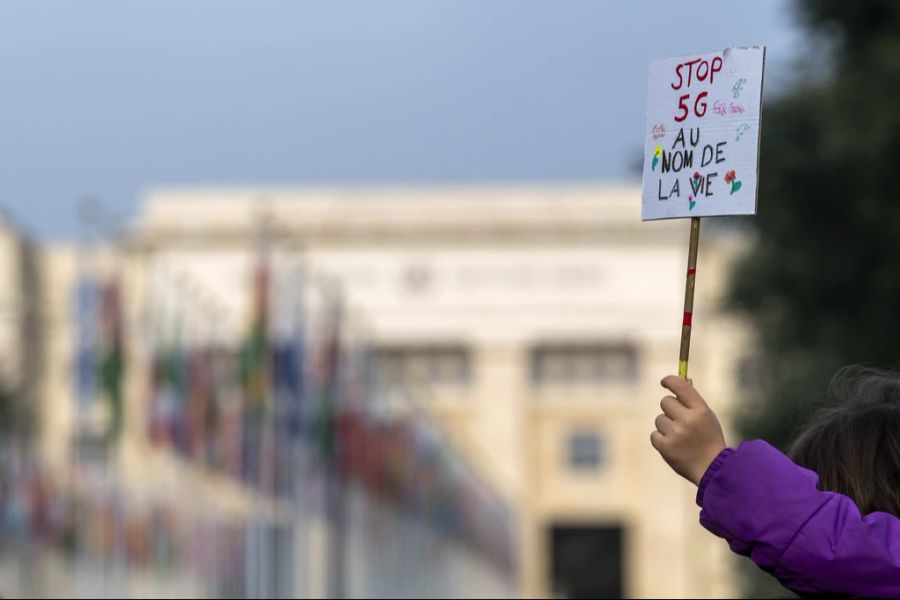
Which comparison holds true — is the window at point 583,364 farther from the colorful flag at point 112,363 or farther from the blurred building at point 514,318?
the colorful flag at point 112,363

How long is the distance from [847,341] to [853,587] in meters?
18.2

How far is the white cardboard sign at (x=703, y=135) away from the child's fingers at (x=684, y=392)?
1.06 feet

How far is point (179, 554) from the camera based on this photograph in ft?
122

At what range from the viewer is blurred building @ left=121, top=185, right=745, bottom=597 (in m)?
69.2

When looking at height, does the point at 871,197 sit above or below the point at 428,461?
above

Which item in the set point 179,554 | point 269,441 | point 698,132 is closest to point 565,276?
point 179,554

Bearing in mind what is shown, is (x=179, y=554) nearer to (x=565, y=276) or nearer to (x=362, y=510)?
(x=362, y=510)

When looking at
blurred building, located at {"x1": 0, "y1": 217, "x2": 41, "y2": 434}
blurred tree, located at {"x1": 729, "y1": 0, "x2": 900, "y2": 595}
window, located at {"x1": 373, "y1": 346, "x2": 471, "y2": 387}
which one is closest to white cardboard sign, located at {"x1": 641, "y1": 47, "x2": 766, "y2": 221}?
blurred tree, located at {"x1": 729, "y1": 0, "x2": 900, "y2": 595}

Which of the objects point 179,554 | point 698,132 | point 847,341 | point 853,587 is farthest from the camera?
point 179,554

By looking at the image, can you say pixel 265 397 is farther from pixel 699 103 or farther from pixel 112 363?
pixel 699 103

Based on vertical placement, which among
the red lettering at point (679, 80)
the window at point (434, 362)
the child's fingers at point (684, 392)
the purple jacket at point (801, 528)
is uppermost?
the red lettering at point (679, 80)

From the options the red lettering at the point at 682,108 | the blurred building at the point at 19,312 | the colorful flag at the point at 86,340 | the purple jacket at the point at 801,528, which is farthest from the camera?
the blurred building at the point at 19,312

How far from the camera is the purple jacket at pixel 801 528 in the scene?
112 inches

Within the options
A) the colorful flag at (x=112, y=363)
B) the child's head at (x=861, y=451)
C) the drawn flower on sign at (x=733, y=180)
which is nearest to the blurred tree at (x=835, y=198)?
the colorful flag at (x=112, y=363)
